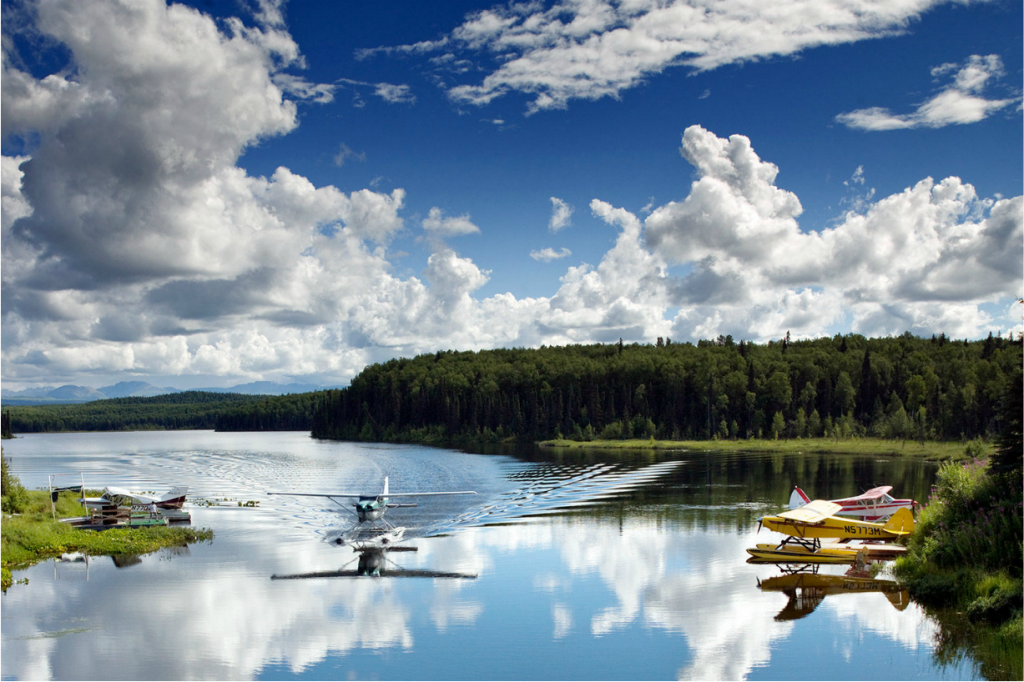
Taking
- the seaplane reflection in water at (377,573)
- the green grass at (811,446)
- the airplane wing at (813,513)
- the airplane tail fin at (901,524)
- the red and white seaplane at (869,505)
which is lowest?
the green grass at (811,446)

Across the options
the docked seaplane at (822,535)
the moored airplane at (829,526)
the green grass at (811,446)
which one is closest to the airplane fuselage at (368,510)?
the docked seaplane at (822,535)

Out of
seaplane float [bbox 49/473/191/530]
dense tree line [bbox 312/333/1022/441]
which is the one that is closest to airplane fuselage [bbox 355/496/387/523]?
seaplane float [bbox 49/473/191/530]

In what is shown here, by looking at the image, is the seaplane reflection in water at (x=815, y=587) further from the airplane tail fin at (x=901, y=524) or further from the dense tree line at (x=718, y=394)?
the dense tree line at (x=718, y=394)

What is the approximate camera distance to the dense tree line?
92.0 m

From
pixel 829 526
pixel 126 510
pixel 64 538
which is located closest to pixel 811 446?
pixel 829 526

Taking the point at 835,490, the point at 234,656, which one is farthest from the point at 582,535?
the point at 835,490

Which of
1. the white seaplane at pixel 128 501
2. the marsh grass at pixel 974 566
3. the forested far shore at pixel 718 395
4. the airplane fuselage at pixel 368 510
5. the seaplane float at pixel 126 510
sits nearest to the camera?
the marsh grass at pixel 974 566

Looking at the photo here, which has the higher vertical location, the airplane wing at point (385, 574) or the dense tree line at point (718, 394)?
the dense tree line at point (718, 394)

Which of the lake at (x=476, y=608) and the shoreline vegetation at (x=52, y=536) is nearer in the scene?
the lake at (x=476, y=608)

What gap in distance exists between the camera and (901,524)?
2502 cm

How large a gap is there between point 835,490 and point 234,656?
3668 centimetres

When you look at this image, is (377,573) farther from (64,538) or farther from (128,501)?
(128,501)

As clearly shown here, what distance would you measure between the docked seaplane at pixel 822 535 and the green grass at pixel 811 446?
4305 centimetres

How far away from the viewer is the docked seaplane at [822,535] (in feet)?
78.1
